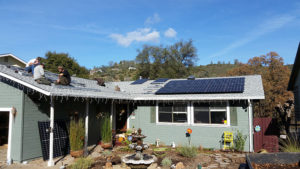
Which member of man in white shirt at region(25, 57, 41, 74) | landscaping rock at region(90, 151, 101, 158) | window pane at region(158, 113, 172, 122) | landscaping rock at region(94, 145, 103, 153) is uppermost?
man in white shirt at region(25, 57, 41, 74)

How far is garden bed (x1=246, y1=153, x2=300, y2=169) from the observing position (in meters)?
4.27

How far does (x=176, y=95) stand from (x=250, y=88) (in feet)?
11.9

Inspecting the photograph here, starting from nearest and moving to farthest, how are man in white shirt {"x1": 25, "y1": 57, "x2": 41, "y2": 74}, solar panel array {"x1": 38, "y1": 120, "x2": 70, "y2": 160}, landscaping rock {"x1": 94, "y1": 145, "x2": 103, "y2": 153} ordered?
solar panel array {"x1": 38, "y1": 120, "x2": 70, "y2": 160}
man in white shirt {"x1": 25, "y1": 57, "x2": 41, "y2": 74}
landscaping rock {"x1": 94, "y1": 145, "x2": 103, "y2": 153}

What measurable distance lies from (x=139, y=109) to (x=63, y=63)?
2787 centimetres

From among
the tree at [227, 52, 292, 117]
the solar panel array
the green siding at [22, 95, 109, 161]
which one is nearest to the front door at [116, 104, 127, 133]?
the green siding at [22, 95, 109, 161]

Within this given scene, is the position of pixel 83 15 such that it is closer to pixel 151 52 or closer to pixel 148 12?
pixel 148 12

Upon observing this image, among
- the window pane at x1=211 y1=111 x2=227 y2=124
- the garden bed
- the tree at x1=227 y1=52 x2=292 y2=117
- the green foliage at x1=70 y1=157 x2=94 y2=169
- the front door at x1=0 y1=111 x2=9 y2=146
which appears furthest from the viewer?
the tree at x1=227 y1=52 x2=292 y2=117

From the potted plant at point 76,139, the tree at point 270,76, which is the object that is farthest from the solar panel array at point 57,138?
the tree at point 270,76

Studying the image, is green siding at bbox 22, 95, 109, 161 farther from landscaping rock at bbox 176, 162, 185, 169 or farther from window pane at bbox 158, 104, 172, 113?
landscaping rock at bbox 176, 162, 185, 169

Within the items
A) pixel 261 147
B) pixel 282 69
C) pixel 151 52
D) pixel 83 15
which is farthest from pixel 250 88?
pixel 151 52

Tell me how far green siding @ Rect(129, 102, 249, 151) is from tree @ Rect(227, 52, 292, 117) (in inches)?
493

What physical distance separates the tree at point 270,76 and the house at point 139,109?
12502mm

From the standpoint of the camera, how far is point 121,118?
1273 centimetres

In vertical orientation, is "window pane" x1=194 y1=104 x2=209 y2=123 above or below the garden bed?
above
